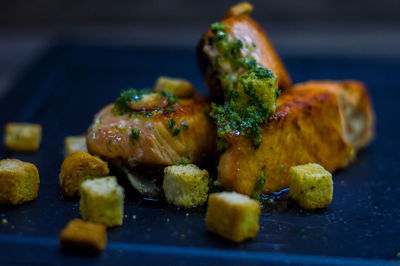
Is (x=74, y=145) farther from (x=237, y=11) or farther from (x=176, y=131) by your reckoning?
(x=237, y=11)

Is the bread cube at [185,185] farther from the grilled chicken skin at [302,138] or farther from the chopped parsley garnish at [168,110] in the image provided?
the chopped parsley garnish at [168,110]

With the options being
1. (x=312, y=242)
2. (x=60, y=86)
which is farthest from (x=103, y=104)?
(x=312, y=242)

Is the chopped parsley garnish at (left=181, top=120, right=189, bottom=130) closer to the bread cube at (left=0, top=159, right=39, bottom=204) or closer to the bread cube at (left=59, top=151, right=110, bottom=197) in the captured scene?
the bread cube at (left=59, top=151, right=110, bottom=197)

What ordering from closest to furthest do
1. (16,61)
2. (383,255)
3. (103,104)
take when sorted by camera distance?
(383,255) → (103,104) → (16,61)

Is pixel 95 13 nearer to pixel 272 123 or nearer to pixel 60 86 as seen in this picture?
pixel 60 86

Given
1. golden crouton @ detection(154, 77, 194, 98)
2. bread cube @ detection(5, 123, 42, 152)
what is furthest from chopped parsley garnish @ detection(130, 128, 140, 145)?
bread cube @ detection(5, 123, 42, 152)

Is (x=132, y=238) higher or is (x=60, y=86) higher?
(x=60, y=86)

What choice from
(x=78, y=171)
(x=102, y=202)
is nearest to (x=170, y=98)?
(x=78, y=171)
